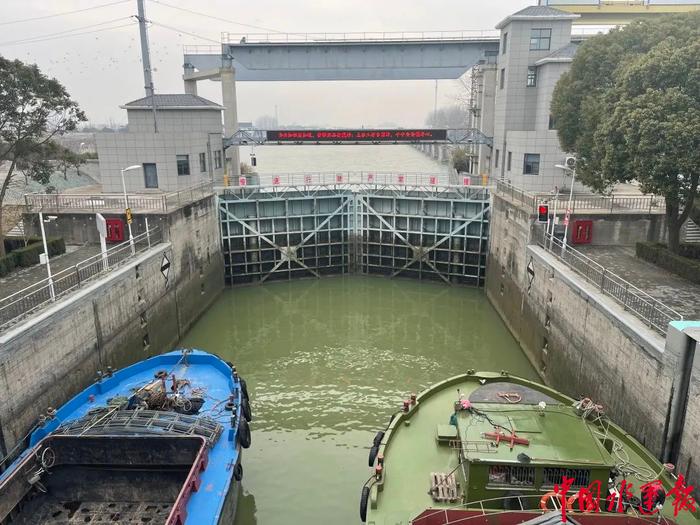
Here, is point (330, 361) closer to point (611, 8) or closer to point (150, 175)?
point (150, 175)

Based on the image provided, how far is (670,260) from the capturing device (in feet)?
65.7

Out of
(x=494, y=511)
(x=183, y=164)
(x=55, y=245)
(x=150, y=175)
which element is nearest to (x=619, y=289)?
(x=494, y=511)

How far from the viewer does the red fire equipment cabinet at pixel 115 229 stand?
2375cm

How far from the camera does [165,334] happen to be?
22609 millimetres

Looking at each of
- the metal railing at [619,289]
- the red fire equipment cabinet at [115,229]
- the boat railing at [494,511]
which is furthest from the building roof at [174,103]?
the boat railing at [494,511]

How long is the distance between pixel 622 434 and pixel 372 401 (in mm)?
8530

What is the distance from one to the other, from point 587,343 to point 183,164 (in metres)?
25.0

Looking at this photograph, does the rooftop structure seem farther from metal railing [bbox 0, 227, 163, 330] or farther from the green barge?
the green barge

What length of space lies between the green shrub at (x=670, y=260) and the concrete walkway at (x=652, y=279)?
0.59 feet

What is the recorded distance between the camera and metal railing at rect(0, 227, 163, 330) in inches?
559

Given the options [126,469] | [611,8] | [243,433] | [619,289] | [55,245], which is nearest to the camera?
[126,469]

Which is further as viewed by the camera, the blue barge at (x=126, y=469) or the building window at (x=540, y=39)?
the building window at (x=540, y=39)

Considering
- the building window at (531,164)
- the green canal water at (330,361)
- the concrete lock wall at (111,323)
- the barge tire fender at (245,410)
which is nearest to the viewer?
the concrete lock wall at (111,323)

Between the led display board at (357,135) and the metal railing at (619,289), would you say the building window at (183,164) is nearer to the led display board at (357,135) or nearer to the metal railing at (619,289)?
the led display board at (357,135)
